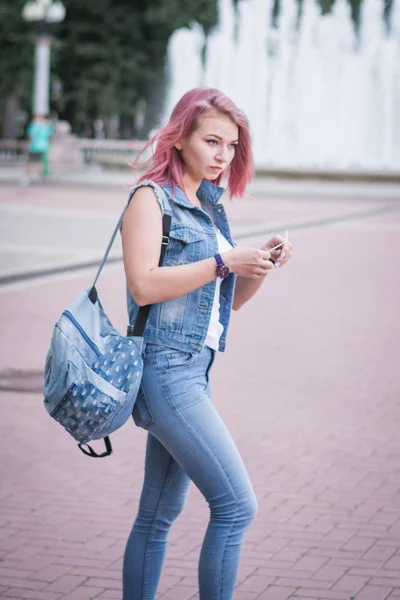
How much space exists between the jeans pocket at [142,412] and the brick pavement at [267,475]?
1.08 metres

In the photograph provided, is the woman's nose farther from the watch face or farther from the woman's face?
the watch face

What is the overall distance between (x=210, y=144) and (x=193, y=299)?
0.45 metres

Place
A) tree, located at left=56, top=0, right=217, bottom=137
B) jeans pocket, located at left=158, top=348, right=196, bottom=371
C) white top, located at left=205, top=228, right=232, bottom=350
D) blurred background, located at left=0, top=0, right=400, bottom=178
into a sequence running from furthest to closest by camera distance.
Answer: tree, located at left=56, top=0, right=217, bottom=137 < blurred background, located at left=0, top=0, right=400, bottom=178 < white top, located at left=205, top=228, right=232, bottom=350 < jeans pocket, located at left=158, top=348, right=196, bottom=371

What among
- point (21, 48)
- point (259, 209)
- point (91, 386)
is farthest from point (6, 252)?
point (21, 48)

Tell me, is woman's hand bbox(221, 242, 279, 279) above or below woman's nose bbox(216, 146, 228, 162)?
below

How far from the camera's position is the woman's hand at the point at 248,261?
122 inches

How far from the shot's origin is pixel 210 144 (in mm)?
3305

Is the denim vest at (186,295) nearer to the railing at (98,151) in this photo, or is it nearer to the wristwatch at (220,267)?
the wristwatch at (220,267)

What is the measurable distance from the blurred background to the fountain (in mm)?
50

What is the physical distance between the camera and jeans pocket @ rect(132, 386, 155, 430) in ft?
10.5

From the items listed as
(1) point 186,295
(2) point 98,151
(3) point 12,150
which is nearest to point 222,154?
(1) point 186,295

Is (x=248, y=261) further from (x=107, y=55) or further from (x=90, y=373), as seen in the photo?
(x=107, y=55)

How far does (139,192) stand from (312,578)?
71.6 inches

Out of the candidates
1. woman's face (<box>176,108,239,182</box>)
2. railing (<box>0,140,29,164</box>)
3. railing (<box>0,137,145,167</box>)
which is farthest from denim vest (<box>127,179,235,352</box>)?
railing (<box>0,140,29,164</box>)
